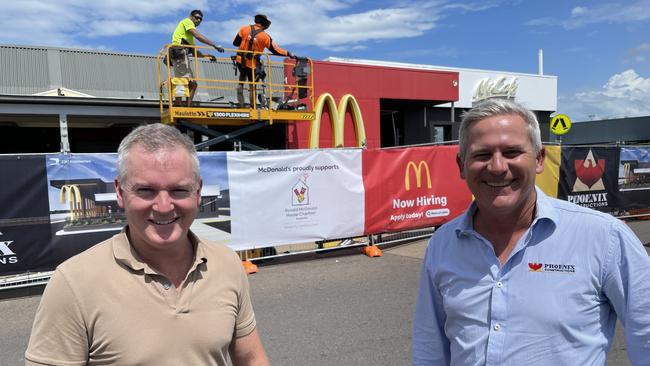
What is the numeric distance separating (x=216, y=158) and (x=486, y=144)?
6315 millimetres

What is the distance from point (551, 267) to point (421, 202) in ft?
26.2

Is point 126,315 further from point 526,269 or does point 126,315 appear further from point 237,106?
point 237,106

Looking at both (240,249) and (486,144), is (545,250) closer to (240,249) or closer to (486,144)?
(486,144)

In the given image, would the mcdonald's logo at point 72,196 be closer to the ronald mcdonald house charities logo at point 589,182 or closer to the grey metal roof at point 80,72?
the ronald mcdonald house charities logo at point 589,182

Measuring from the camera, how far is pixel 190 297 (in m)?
1.71

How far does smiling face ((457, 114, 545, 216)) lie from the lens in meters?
1.68

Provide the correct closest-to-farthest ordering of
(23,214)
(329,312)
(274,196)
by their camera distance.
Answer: (329,312)
(23,214)
(274,196)

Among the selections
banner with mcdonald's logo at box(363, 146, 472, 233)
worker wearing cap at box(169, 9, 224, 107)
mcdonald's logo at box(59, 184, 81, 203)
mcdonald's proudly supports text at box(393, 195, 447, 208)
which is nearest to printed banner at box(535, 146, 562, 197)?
banner with mcdonald's logo at box(363, 146, 472, 233)

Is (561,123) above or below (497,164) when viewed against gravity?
above

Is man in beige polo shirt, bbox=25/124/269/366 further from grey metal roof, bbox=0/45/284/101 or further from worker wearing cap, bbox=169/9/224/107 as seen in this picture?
grey metal roof, bbox=0/45/284/101

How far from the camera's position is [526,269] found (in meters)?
1.66

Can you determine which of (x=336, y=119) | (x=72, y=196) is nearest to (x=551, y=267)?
(x=72, y=196)

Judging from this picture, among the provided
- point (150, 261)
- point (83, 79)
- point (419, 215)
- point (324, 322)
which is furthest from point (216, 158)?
point (83, 79)

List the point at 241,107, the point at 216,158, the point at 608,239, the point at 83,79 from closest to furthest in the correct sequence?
the point at 608,239
the point at 216,158
the point at 241,107
the point at 83,79
